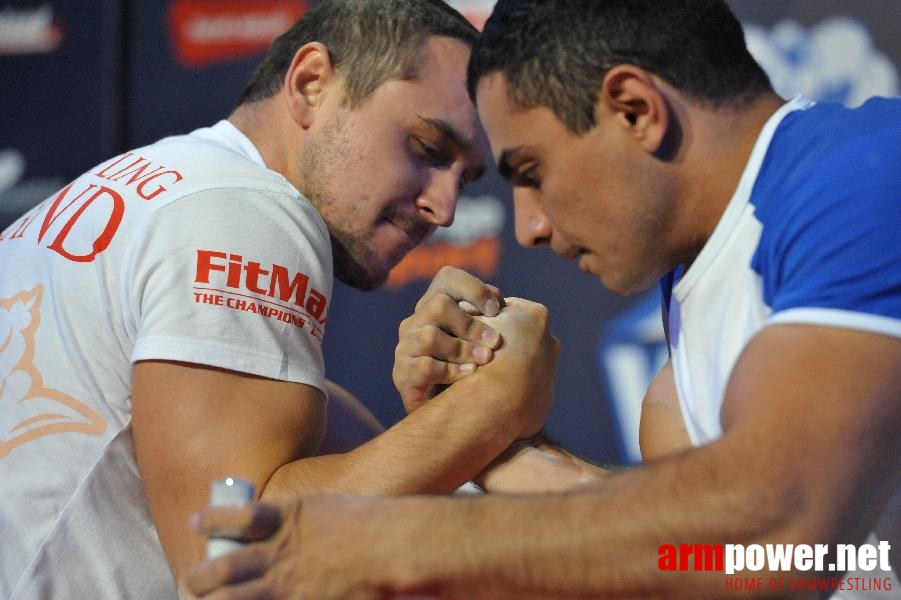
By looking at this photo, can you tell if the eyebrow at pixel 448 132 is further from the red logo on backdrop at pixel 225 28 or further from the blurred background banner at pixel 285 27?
the red logo on backdrop at pixel 225 28

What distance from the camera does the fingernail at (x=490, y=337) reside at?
1.61 meters

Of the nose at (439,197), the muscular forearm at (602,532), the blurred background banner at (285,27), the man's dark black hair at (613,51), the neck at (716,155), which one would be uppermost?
the man's dark black hair at (613,51)

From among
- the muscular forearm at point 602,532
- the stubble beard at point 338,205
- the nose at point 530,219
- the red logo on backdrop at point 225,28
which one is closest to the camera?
the muscular forearm at point 602,532

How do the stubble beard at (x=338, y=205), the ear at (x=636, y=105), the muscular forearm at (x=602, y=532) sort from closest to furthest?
the muscular forearm at (x=602, y=532) → the ear at (x=636, y=105) → the stubble beard at (x=338, y=205)

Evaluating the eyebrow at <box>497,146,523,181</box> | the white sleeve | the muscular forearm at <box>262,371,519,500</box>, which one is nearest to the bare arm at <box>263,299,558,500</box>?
the muscular forearm at <box>262,371,519,500</box>

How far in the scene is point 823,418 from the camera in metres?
0.98

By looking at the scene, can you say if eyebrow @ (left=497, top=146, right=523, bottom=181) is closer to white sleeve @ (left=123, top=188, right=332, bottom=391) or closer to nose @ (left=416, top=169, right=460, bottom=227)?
white sleeve @ (left=123, top=188, right=332, bottom=391)

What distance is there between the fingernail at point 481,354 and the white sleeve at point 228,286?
221 mm

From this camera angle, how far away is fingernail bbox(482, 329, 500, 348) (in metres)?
1.61

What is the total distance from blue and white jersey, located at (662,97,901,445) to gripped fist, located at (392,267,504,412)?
0.32m

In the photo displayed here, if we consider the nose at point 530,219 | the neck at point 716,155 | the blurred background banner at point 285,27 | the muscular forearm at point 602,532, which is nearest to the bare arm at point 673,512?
the muscular forearm at point 602,532

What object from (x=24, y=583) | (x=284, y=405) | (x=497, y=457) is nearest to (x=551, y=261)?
(x=497, y=457)

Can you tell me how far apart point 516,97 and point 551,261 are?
54.7 inches

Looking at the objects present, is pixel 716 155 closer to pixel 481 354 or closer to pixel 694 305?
pixel 694 305
